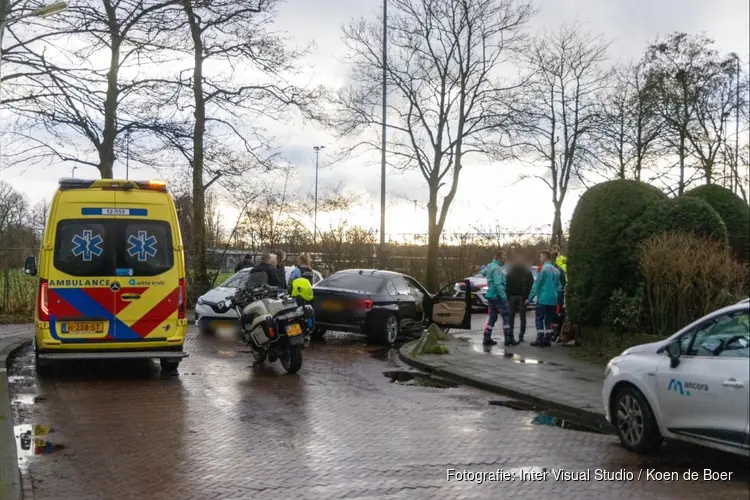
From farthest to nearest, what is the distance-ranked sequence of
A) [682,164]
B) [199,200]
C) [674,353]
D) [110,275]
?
1. [682,164]
2. [199,200]
3. [110,275]
4. [674,353]

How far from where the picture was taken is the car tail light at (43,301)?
35.9 feet

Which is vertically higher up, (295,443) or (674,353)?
(674,353)

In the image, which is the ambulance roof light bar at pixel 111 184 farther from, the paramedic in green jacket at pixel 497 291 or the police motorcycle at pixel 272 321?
the paramedic in green jacket at pixel 497 291

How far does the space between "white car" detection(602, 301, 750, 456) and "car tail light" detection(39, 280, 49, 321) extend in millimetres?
7156

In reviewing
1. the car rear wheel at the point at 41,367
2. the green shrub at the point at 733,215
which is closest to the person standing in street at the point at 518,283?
the green shrub at the point at 733,215

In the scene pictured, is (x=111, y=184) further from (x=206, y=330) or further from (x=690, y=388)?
(x=690, y=388)

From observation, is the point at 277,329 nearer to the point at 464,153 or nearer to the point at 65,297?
the point at 65,297

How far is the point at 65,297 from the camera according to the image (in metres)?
11.0

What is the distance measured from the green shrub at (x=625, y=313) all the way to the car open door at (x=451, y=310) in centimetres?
320

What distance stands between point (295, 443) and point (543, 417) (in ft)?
10.5

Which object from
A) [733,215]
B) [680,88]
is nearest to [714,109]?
[680,88]

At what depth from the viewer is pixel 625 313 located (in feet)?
46.8

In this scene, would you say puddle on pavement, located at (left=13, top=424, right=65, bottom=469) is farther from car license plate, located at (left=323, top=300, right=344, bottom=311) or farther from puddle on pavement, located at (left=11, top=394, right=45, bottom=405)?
car license plate, located at (left=323, top=300, right=344, bottom=311)

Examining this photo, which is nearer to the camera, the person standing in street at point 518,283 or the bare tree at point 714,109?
the person standing in street at point 518,283
